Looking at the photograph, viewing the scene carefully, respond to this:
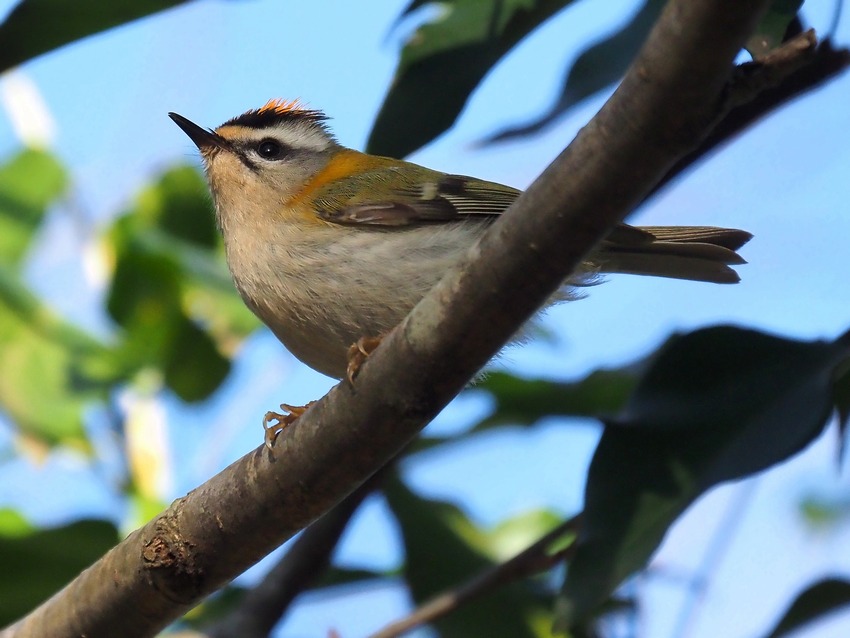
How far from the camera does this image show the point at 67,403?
299cm

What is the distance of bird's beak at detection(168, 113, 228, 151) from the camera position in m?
3.07

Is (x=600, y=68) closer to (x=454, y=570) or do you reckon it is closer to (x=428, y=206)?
(x=428, y=206)

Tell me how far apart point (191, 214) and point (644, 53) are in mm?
2579

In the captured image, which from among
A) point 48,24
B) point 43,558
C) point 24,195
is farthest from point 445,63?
point 24,195

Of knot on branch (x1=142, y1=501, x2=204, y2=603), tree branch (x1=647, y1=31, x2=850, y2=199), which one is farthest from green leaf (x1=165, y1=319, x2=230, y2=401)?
tree branch (x1=647, y1=31, x2=850, y2=199)

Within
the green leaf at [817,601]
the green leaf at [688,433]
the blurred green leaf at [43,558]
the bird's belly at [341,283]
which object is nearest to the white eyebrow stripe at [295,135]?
the bird's belly at [341,283]

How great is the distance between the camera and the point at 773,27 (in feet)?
5.88

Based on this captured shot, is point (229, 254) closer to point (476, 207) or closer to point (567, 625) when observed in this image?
point (476, 207)

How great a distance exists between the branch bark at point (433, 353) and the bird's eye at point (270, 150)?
4.86 ft

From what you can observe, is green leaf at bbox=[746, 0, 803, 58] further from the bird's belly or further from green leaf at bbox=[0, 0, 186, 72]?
green leaf at bbox=[0, 0, 186, 72]

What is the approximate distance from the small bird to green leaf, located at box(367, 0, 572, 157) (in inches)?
11.4

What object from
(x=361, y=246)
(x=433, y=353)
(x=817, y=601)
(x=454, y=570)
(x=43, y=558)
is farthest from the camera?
(x=454, y=570)

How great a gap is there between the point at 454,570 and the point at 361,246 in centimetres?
95

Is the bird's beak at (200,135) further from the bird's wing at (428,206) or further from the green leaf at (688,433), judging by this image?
the green leaf at (688,433)
